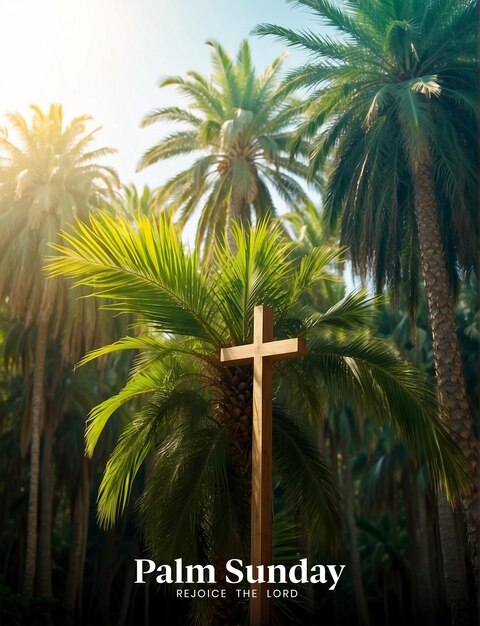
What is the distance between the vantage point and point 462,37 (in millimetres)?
16312

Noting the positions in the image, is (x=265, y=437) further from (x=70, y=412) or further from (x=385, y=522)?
(x=385, y=522)

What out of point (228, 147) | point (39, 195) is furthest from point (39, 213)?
point (228, 147)

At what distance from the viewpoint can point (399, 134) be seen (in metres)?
16.9

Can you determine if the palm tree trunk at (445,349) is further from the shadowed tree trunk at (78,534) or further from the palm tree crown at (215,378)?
the shadowed tree trunk at (78,534)

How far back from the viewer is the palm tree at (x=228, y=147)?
2144 cm

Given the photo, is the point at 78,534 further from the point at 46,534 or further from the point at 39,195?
the point at 39,195

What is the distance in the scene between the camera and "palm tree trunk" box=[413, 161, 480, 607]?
13500 mm

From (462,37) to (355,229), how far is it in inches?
172

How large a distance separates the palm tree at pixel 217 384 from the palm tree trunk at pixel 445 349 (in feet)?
12.8

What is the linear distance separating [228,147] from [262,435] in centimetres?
1530

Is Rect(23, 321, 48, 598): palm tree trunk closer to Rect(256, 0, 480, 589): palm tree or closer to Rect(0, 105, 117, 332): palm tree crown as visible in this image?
Rect(0, 105, 117, 332): palm tree crown

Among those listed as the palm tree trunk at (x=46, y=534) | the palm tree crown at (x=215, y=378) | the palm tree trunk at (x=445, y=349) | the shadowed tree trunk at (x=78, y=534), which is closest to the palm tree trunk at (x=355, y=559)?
the shadowed tree trunk at (x=78, y=534)

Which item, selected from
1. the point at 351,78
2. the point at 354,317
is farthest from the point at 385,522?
the point at 354,317

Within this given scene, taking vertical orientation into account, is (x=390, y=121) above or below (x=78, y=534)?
above
